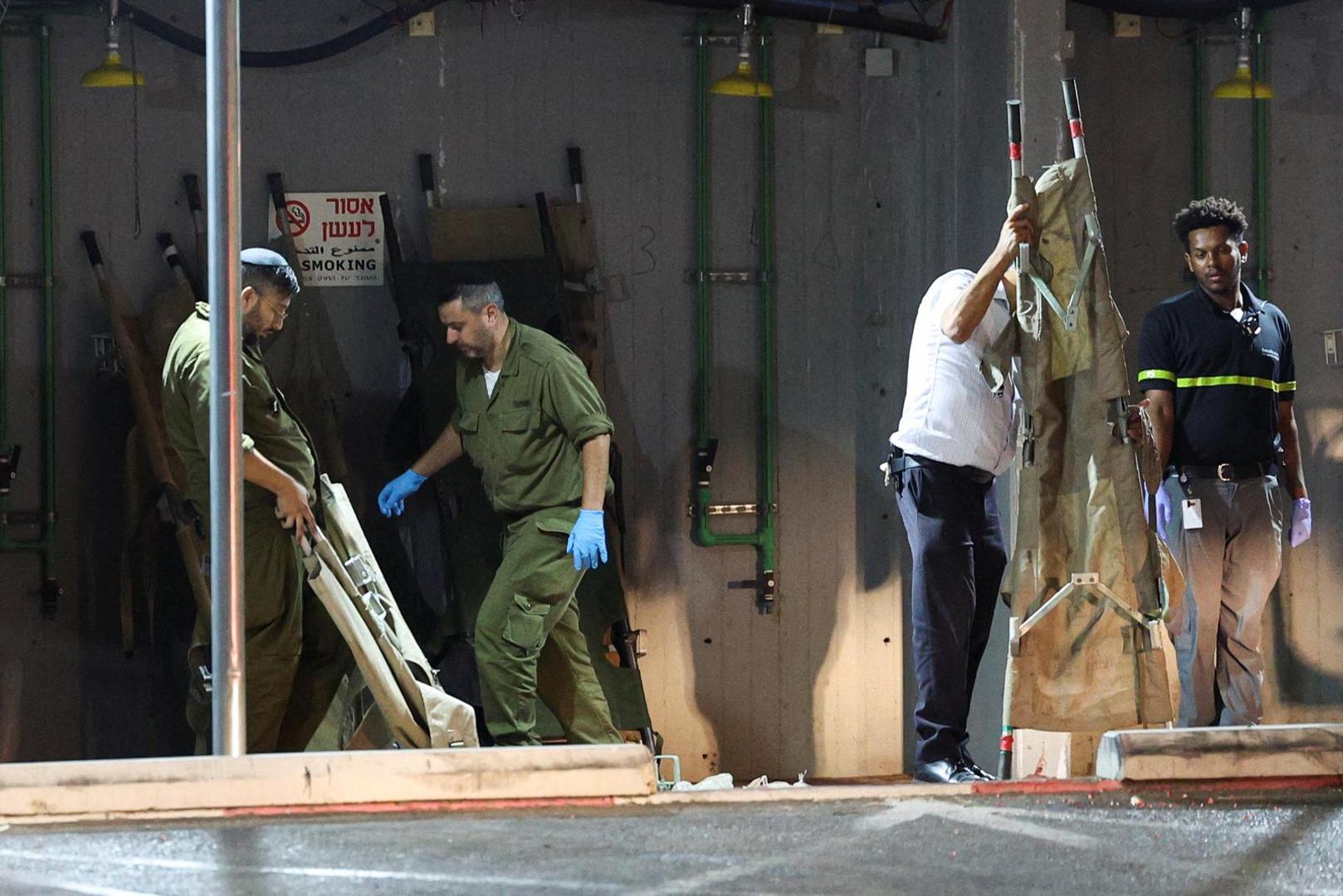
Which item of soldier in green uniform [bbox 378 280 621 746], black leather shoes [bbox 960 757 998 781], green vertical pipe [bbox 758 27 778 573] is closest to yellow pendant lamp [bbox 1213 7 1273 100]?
green vertical pipe [bbox 758 27 778 573]

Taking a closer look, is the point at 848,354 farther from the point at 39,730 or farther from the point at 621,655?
the point at 39,730

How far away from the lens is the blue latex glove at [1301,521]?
6.17 m

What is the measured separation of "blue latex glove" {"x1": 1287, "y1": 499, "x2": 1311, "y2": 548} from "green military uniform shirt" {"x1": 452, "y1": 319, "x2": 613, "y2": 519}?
2471 millimetres

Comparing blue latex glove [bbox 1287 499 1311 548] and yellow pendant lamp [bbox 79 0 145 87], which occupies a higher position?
yellow pendant lamp [bbox 79 0 145 87]

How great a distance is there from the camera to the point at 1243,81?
21.5 feet

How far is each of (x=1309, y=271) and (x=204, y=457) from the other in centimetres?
442

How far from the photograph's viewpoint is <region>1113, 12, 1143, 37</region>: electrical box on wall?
6898 mm

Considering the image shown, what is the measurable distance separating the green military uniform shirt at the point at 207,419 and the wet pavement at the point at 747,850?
211 cm

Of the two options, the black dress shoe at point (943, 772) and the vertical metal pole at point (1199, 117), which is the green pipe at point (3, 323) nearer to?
the black dress shoe at point (943, 772)

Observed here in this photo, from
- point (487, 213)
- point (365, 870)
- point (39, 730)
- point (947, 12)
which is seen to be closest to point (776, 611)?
point (487, 213)

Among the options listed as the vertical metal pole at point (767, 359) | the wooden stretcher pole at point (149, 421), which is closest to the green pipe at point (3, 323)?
the wooden stretcher pole at point (149, 421)

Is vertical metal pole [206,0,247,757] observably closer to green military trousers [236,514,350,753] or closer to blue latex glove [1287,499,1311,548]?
green military trousers [236,514,350,753]

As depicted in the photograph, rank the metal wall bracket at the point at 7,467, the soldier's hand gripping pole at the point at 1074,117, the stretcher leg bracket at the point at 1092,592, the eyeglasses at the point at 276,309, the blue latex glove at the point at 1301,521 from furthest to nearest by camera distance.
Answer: the metal wall bracket at the point at 7,467 → the blue latex glove at the point at 1301,521 → the eyeglasses at the point at 276,309 → the soldier's hand gripping pole at the point at 1074,117 → the stretcher leg bracket at the point at 1092,592

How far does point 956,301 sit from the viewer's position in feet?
15.2
